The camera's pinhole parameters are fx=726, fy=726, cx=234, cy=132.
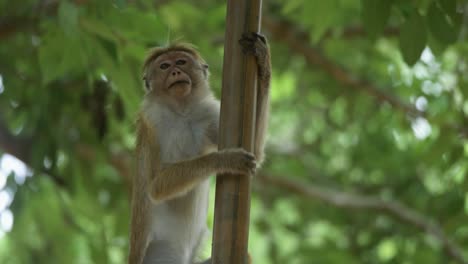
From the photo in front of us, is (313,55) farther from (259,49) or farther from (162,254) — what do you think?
(259,49)

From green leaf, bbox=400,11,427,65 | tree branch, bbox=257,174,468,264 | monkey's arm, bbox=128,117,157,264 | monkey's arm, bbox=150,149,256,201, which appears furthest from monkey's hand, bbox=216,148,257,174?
tree branch, bbox=257,174,468,264

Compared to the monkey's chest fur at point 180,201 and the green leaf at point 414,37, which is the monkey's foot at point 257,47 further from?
the monkey's chest fur at point 180,201

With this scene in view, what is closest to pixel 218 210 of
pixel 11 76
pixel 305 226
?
pixel 11 76

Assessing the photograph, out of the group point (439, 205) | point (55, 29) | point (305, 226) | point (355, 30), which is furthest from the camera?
point (305, 226)

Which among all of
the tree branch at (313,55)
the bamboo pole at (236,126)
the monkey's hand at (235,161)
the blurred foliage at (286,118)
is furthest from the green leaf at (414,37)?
the tree branch at (313,55)

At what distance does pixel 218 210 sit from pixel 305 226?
8073 millimetres

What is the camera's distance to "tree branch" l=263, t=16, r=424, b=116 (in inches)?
410

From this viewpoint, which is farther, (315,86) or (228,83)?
(315,86)

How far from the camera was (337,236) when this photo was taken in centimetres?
1208

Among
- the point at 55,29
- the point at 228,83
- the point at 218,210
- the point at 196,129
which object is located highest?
the point at 55,29

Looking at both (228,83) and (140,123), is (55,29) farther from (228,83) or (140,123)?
(228,83)

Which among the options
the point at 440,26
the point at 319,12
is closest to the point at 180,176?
the point at 319,12

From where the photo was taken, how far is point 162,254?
613 cm

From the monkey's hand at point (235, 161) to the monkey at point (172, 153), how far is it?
39.3 inches
